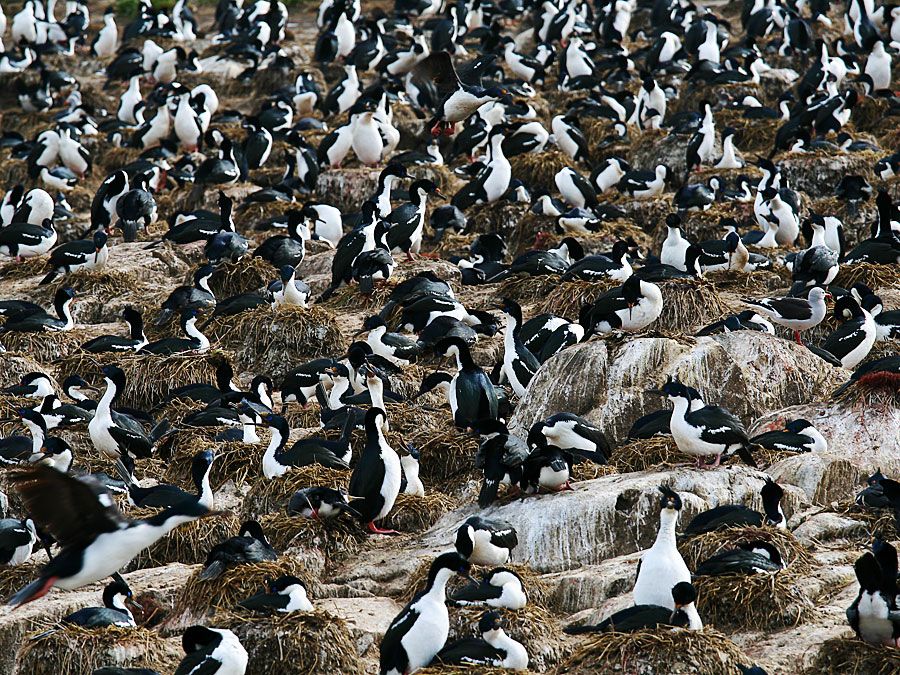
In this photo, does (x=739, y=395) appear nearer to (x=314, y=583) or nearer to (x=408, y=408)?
(x=408, y=408)

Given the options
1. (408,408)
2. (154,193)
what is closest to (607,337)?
(408,408)

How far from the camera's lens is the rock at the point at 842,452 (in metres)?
12.7

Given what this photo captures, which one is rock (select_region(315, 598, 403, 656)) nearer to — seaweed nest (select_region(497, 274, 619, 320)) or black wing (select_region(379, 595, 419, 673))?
black wing (select_region(379, 595, 419, 673))

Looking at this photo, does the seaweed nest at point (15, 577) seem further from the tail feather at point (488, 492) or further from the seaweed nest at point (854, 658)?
the seaweed nest at point (854, 658)

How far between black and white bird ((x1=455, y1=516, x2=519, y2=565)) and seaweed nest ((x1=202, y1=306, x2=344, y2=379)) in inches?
245

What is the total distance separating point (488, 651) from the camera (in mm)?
9742

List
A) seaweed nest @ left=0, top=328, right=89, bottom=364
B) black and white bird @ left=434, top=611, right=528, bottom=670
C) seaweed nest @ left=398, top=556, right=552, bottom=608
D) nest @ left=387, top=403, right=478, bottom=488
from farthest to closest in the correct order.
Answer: seaweed nest @ left=0, top=328, right=89, bottom=364
nest @ left=387, top=403, right=478, bottom=488
seaweed nest @ left=398, top=556, right=552, bottom=608
black and white bird @ left=434, top=611, right=528, bottom=670

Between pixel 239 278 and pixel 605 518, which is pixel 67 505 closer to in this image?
pixel 605 518

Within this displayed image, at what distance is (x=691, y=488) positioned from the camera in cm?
1201

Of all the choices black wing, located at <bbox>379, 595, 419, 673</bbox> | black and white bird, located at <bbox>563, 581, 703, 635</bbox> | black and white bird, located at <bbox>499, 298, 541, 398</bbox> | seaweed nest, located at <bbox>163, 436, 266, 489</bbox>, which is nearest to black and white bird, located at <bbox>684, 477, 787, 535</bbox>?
black and white bird, located at <bbox>563, 581, 703, 635</bbox>

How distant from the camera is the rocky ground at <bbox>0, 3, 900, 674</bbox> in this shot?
10531 millimetres

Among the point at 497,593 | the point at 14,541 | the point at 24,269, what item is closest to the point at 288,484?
the point at 14,541

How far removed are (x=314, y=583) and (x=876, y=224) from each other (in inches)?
412

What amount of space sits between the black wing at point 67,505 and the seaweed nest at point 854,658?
4.33m
